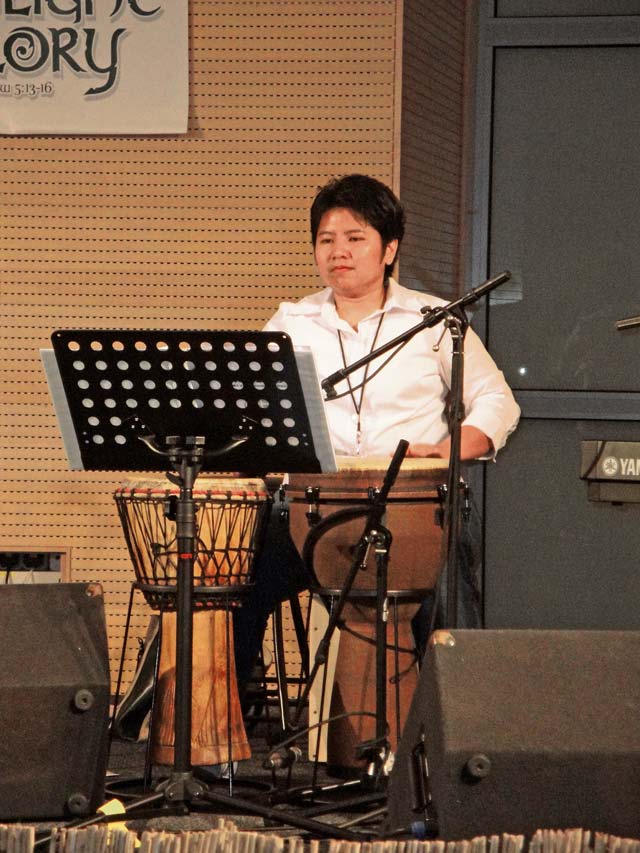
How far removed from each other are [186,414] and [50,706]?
0.71m

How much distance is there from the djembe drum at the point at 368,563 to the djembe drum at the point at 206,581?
0.52 ft

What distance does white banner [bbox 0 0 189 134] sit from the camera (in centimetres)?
475

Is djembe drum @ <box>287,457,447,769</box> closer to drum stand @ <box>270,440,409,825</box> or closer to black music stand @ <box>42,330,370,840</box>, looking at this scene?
drum stand @ <box>270,440,409,825</box>

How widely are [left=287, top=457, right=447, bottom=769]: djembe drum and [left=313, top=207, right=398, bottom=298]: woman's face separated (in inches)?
31.7

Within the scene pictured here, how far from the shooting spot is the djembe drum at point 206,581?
3.53 metres

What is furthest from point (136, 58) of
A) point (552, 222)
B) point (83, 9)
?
point (552, 222)

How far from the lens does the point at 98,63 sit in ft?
15.6

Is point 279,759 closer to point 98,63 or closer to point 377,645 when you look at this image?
point 377,645

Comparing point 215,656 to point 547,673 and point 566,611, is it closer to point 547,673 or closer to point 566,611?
point 547,673

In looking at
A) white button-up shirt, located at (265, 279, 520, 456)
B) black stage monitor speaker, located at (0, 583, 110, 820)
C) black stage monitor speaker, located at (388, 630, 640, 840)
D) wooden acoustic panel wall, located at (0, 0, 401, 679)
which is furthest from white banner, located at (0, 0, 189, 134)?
black stage monitor speaker, located at (388, 630, 640, 840)

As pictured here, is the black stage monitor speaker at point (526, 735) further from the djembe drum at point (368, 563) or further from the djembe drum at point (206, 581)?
the djembe drum at point (206, 581)

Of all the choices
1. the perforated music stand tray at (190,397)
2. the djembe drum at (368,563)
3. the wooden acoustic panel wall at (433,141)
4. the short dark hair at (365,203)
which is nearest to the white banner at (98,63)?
the wooden acoustic panel wall at (433,141)

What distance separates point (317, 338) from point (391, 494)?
842 millimetres

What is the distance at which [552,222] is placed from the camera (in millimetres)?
5289
